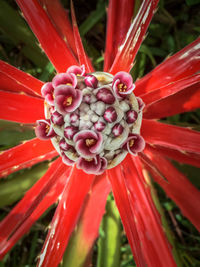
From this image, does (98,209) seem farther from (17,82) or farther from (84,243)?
(17,82)

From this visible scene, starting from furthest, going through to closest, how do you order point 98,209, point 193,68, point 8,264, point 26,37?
point 8,264
point 26,37
point 98,209
point 193,68

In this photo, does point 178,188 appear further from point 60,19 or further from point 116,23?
point 60,19

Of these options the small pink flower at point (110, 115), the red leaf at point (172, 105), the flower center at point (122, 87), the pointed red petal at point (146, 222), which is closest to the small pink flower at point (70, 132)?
the small pink flower at point (110, 115)

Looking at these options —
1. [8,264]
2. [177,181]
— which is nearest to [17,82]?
[177,181]

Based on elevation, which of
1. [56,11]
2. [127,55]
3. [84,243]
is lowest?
[84,243]

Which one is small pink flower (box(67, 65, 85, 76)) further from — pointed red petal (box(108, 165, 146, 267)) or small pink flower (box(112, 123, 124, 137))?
pointed red petal (box(108, 165, 146, 267))

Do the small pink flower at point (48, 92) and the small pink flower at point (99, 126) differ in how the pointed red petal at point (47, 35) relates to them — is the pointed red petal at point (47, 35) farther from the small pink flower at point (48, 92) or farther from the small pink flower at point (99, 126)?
the small pink flower at point (99, 126)
